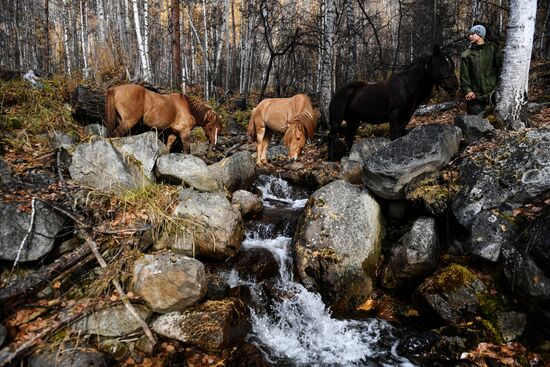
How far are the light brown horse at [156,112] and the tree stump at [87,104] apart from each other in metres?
0.93

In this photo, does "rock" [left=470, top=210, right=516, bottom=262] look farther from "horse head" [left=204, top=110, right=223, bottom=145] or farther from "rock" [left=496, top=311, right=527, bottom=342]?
"horse head" [left=204, top=110, right=223, bottom=145]

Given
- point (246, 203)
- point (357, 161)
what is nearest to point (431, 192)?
point (357, 161)

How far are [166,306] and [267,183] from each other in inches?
158

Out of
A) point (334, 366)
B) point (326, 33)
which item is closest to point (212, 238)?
point (334, 366)

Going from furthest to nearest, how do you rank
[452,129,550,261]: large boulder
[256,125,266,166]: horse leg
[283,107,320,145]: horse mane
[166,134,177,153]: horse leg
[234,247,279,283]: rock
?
[256,125,266,166]: horse leg < [166,134,177,153]: horse leg < [283,107,320,145]: horse mane < [234,247,279,283]: rock < [452,129,550,261]: large boulder

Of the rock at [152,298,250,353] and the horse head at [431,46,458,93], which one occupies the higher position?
the horse head at [431,46,458,93]

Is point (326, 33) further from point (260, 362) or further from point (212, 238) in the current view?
point (260, 362)

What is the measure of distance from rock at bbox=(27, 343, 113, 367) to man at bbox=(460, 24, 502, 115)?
284 inches

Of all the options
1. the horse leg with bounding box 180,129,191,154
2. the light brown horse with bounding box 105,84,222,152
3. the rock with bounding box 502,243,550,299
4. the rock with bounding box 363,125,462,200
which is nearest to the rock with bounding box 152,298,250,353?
the rock with bounding box 363,125,462,200

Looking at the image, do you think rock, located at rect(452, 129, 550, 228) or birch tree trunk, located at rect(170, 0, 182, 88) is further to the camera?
birch tree trunk, located at rect(170, 0, 182, 88)

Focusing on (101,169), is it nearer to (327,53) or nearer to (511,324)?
(511,324)

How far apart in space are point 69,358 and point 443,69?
6853mm

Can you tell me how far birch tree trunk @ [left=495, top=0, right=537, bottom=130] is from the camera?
548 cm

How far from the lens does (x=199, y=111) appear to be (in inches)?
304
